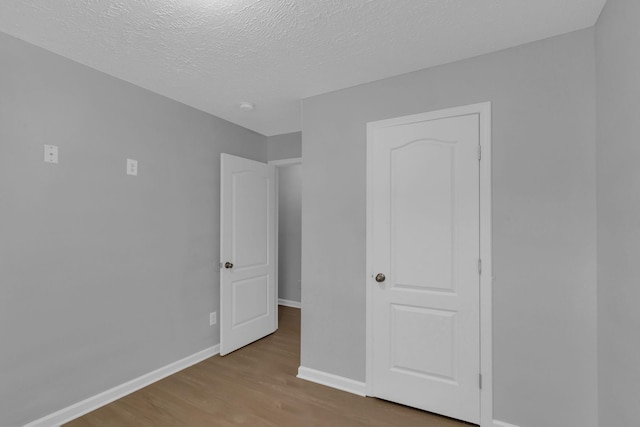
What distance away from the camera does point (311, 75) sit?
92.2 inches

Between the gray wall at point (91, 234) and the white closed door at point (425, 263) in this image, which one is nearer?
the gray wall at point (91, 234)

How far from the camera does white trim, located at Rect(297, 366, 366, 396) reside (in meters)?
2.42

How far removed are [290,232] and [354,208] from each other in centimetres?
287

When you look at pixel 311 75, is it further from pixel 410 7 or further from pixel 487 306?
pixel 487 306

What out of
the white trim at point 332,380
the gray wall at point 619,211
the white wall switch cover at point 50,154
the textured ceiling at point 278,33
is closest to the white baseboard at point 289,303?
the white trim at point 332,380

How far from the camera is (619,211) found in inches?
55.9

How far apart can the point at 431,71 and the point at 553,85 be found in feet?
2.45

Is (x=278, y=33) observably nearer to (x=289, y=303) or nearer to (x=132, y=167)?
(x=132, y=167)

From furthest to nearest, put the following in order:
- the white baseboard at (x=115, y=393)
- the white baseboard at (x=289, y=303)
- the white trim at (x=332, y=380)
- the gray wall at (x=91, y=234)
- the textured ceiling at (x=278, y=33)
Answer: the white baseboard at (x=289, y=303), the white trim at (x=332, y=380), the white baseboard at (x=115, y=393), the gray wall at (x=91, y=234), the textured ceiling at (x=278, y=33)

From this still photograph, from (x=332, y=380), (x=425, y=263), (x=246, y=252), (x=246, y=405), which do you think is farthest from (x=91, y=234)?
(x=425, y=263)

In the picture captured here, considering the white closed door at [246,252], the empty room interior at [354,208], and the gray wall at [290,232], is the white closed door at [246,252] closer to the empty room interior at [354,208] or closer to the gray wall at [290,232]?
the empty room interior at [354,208]

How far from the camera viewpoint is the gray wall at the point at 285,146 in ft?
12.5

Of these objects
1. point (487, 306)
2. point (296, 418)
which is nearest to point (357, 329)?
point (296, 418)

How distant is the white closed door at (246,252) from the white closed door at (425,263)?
1546 millimetres
